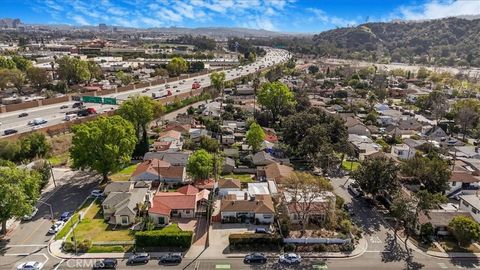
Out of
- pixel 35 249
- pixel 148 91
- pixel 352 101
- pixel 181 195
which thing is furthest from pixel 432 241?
pixel 148 91

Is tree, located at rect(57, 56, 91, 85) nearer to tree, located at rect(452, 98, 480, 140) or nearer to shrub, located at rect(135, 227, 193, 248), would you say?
shrub, located at rect(135, 227, 193, 248)

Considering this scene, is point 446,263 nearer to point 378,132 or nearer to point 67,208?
point 67,208

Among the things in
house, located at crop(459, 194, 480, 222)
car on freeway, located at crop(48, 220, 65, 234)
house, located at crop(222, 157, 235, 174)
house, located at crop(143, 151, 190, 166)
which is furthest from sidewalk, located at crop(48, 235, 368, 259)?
house, located at crop(143, 151, 190, 166)

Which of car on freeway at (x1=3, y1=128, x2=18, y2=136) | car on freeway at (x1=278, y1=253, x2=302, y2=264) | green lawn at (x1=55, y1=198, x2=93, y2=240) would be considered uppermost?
car on freeway at (x1=3, y1=128, x2=18, y2=136)

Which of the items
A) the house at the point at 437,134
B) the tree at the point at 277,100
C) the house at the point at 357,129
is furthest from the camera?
the tree at the point at 277,100

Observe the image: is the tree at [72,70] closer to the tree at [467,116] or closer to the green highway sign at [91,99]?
the green highway sign at [91,99]

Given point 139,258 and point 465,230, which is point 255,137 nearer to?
point 139,258

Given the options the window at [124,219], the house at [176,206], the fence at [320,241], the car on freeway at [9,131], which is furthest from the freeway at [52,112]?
the fence at [320,241]
